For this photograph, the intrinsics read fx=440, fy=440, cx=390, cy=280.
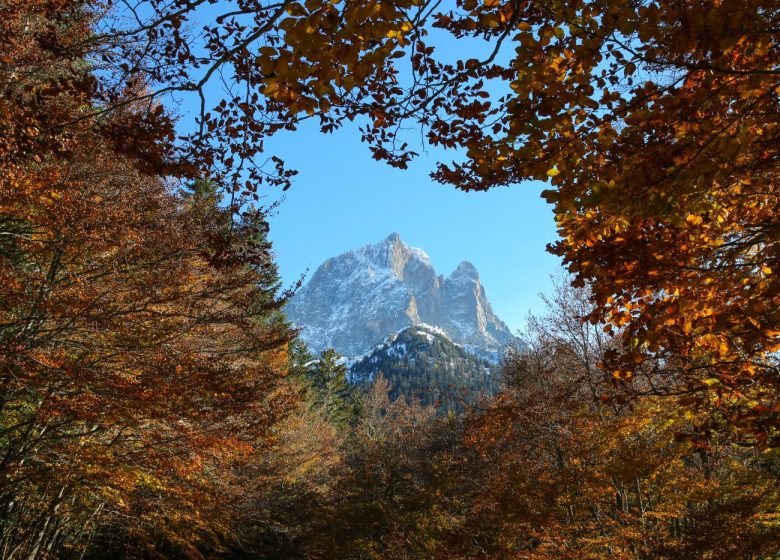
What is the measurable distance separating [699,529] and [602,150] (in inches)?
287

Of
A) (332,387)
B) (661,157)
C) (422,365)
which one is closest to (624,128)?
(661,157)

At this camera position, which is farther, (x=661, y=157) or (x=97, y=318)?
(x=97, y=318)

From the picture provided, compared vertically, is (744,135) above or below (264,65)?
above

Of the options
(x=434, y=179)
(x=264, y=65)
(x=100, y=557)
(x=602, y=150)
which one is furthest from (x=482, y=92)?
(x=100, y=557)

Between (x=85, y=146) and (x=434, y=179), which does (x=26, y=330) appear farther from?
(x=434, y=179)

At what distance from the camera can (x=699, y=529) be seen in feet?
23.5

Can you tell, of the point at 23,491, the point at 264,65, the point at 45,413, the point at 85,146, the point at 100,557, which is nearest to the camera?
the point at 264,65

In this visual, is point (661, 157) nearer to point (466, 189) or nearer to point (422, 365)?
point (466, 189)

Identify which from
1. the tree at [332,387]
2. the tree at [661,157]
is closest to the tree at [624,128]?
the tree at [661,157]

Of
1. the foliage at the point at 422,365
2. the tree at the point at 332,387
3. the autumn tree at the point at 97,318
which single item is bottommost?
the autumn tree at the point at 97,318

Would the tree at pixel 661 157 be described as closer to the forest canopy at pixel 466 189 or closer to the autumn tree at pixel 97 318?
the forest canopy at pixel 466 189

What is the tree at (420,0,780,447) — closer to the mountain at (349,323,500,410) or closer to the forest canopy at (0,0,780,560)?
the forest canopy at (0,0,780,560)

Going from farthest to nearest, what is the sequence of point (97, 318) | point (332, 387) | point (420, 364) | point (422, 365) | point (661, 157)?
1. point (420, 364)
2. point (422, 365)
3. point (332, 387)
4. point (97, 318)
5. point (661, 157)

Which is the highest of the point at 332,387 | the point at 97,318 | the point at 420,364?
the point at 420,364
